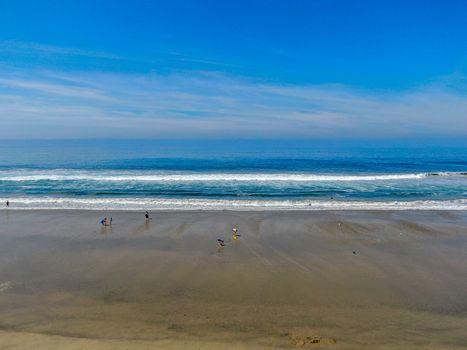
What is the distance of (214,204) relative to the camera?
27016mm

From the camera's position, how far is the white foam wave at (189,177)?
129 feet

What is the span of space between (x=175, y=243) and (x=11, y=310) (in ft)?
26.1

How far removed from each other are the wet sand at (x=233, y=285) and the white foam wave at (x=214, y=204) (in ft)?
15.3

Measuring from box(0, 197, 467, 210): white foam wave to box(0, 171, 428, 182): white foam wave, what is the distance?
35.1 ft

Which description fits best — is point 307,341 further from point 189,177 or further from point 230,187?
point 189,177

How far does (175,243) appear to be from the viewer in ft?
55.9

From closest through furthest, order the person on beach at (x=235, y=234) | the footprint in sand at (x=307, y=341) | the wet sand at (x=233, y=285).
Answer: the footprint in sand at (x=307, y=341)
the wet sand at (x=233, y=285)
the person on beach at (x=235, y=234)

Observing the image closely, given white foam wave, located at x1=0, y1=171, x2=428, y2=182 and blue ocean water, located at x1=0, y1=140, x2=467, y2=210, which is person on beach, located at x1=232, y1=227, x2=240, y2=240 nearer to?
blue ocean water, located at x1=0, y1=140, x2=467, y2=210

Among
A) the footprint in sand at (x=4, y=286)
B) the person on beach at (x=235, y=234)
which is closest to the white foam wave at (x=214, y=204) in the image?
the person on beach at (x=235, y=234)

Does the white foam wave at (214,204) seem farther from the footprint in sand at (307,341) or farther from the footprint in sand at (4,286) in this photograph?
the footprint in sand at (307,341)

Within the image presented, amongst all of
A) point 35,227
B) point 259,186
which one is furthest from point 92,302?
point 259,186

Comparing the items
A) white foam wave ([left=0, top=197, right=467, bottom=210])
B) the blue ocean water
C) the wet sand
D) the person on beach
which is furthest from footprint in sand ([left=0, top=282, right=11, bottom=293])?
the blue ocean water

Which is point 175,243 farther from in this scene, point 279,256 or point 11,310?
point 11,310

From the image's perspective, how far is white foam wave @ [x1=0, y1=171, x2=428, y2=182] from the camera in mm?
39281
